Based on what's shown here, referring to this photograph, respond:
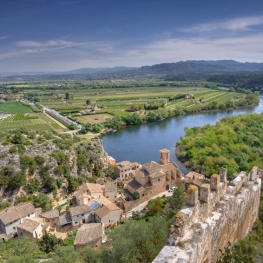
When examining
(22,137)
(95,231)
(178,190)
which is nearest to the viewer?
(95,231)

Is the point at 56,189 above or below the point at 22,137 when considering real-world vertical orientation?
below

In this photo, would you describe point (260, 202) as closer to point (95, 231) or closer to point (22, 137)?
point (95, 231)

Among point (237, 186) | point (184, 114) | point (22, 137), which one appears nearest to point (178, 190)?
point (237, 186)

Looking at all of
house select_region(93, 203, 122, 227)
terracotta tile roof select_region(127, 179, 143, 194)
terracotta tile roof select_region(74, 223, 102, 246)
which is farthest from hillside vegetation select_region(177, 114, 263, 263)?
terracotta tile roof select_region(74, 223, 102, 246)

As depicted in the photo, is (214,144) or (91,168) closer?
(91,168)

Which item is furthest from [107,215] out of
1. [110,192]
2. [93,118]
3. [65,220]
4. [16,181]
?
[93,118]

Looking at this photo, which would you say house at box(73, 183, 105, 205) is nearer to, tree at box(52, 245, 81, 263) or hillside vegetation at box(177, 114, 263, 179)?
tree at box(52, 245, 81, 263)

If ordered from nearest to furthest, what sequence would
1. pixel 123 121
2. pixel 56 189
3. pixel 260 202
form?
pixel 260 202 < pixel 56 189 < pixel 123 121

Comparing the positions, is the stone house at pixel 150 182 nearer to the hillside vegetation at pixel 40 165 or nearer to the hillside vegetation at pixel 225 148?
the hillside vegetation at pixel 225 148
